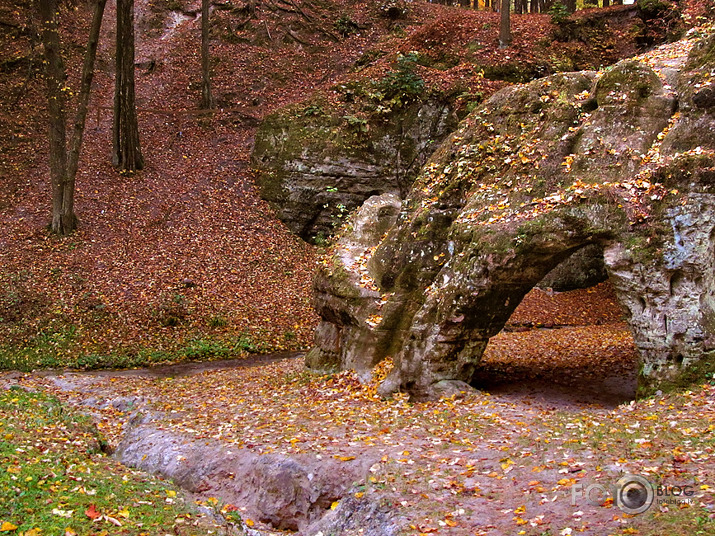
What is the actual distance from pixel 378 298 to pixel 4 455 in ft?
21.9

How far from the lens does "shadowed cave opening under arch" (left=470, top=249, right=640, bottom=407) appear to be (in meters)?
11.1

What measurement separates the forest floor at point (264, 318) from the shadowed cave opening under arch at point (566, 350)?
3.4 inches

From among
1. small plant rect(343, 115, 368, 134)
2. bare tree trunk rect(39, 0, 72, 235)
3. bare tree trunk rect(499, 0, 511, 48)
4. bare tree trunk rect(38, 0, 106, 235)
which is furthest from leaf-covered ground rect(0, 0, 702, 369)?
small plant rect(343, 115, 368, 134)

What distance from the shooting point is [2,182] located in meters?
22.7

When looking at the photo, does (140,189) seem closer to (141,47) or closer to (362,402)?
(141,47)

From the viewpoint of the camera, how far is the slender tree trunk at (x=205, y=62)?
26.9m

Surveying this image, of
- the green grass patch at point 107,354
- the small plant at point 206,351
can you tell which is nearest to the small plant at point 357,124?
the green grass patch at point 107,354

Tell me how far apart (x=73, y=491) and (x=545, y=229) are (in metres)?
7.30

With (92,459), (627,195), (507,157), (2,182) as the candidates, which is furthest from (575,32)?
(92,459)

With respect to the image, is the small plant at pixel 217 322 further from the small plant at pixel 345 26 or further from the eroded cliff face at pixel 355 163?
the small plant at pixel 345 26

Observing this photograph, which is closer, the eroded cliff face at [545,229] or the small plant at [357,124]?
the eroded cliff face at [545,229]

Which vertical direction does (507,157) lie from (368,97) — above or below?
below
